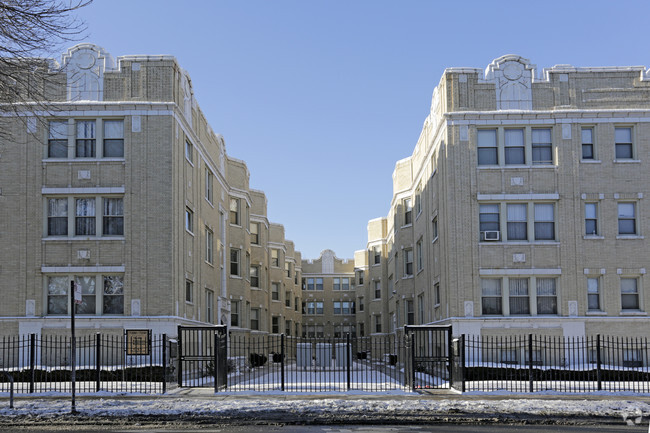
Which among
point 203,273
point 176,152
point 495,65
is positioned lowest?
point 203,273

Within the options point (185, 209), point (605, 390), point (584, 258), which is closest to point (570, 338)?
point (584, 258)

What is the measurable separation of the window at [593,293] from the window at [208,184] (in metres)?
18.8

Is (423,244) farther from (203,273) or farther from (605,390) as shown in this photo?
(605,390)

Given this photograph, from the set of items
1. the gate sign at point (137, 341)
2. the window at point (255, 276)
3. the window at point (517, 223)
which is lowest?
the gate sign at point (137, 341)

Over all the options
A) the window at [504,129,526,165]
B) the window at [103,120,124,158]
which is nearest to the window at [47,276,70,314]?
the window at [103,120,124,158]

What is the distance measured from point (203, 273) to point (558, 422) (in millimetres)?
23189

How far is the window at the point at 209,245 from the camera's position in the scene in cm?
3834

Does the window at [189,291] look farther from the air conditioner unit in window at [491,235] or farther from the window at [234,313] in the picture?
the window at [234,313]

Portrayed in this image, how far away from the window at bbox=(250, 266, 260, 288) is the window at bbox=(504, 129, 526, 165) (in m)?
27.2

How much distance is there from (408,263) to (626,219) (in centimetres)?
1797

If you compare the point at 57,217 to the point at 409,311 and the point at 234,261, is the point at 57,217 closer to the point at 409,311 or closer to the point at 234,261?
the point at 234,261

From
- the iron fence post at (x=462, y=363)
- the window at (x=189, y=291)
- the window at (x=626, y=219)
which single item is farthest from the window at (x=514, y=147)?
the window at (x=189, y=291)

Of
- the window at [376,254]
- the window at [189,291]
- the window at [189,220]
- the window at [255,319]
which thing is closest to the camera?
the window at [189,291]

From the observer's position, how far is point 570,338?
2919 cm
